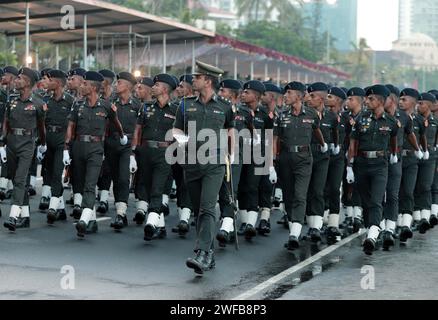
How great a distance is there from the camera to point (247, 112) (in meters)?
13.8

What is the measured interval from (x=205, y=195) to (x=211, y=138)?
600 mm

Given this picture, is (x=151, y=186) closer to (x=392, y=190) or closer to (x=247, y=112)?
(x=247, y=112)

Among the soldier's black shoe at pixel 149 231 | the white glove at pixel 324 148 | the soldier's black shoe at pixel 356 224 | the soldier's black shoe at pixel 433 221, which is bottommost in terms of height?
the soldier's black shoe at pixel 433 221

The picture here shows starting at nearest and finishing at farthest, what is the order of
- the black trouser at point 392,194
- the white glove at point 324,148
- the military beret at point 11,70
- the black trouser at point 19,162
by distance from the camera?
1. the black trouser at point 19,162
2. the black trouser at point 392,194
3. the white glove at point 324,148
4. the military beret at point 11,70

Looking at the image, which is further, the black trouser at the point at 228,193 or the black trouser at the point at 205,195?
the black trouser at the point at 228,193

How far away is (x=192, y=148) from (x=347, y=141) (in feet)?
14.7

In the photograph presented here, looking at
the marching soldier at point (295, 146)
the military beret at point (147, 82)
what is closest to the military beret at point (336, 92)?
the marching soldier at point (295, 146)

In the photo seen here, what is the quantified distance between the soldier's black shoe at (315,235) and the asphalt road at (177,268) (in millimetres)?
218

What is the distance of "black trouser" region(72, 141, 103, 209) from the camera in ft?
43.0

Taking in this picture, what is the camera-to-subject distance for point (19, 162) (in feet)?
44.0

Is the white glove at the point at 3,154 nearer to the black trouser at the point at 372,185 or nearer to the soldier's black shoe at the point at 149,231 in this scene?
the soldier's black shoe at the point at 149,231

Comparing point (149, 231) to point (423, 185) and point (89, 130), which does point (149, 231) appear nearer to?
point (89, 130)

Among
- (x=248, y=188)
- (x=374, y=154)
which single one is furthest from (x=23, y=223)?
(x=374, y=154)

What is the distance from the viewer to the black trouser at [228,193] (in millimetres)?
12611
